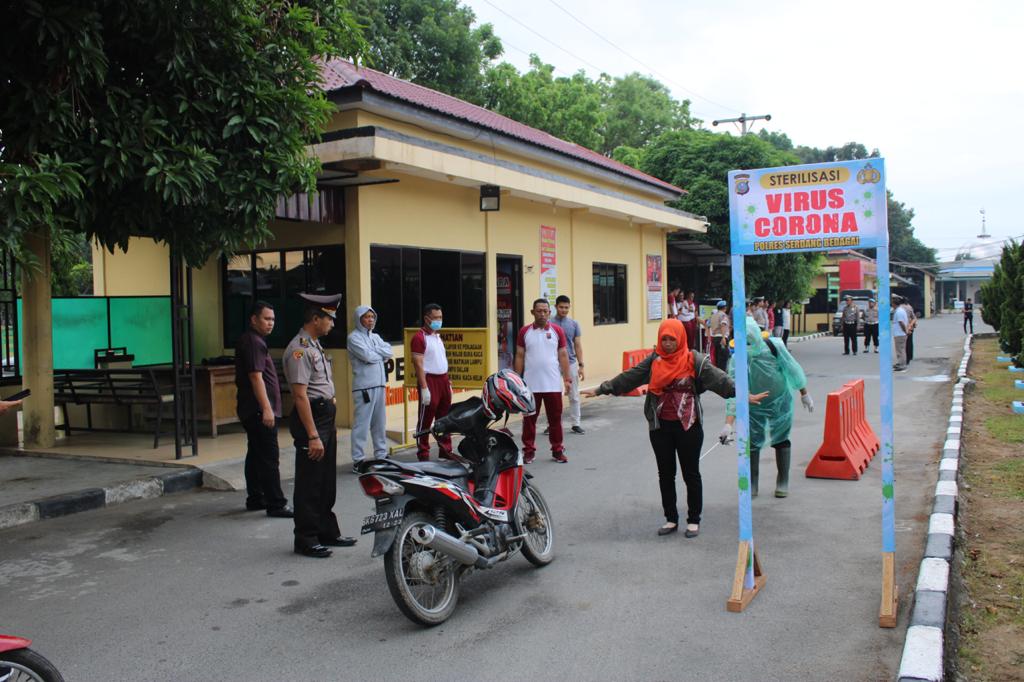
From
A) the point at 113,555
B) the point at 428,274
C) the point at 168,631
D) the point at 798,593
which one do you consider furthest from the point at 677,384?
the point at 428,274

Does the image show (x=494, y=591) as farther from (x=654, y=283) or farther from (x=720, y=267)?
(x=720, y=267)

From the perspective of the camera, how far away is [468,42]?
33562mm

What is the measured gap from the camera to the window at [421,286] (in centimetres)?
1264

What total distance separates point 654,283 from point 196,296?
13.0 meters

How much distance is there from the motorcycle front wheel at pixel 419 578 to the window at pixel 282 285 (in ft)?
24.9

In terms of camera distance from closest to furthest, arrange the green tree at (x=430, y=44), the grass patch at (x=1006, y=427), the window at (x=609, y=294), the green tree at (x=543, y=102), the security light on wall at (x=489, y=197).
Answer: the grass patch at (x=1006, y=427) < the security light on wall at (x=489, y=197) < the window at (x=609, y=294) < the green tree at (x=430, y=44) < the green tree at (x=543, y=102)

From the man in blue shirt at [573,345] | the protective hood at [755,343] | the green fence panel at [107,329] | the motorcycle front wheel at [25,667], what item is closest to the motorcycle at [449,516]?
the motorcycle front wheel at [25,667]

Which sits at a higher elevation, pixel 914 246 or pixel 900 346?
pixel 914 246

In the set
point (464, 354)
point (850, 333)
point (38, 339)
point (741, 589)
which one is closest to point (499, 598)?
point (741, 589)

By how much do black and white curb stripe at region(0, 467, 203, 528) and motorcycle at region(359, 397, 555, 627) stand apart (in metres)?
4.27

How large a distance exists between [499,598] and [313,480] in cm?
182

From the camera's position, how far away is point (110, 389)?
1077 centimetres

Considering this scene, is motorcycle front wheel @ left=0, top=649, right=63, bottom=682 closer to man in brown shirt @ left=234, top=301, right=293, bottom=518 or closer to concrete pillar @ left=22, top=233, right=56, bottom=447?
man in brown shirt @ left=234, top=301, right=293, bottom=518

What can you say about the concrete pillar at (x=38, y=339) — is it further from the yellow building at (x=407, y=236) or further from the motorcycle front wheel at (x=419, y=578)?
the motorcycle front wheel at (x=419, y=578)
